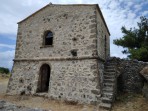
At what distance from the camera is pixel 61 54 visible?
11.0 meters

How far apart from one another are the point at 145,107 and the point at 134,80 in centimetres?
295

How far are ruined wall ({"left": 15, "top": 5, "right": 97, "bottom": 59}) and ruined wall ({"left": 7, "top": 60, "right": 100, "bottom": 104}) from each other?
70 centimetres

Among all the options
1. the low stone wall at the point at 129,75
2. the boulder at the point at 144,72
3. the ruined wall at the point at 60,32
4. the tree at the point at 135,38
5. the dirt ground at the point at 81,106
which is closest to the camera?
the dirt ground at the point at 81,106

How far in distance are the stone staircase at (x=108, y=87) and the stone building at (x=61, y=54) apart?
0.38 meters

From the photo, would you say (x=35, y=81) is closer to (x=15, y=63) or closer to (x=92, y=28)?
(x=15, y=63)

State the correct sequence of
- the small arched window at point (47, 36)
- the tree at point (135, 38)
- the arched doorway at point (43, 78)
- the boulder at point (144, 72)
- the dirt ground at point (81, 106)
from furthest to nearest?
the tree at point (135, 38) → the small arched window at point (47, 36) → the arched doorway at point (43, 78) → the boulder at point (144, 72) → the dirt ground at point (81, 106)

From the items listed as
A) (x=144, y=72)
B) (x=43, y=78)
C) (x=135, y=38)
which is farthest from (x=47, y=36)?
(x=135, y=38)

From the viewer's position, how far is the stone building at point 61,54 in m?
9.87

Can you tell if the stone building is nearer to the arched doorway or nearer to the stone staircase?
the arched doorway

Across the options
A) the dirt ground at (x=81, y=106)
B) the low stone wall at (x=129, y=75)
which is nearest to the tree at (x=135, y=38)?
the low stone wall at (x=129, y=75)

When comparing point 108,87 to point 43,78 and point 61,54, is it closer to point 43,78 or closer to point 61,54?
point 61,54

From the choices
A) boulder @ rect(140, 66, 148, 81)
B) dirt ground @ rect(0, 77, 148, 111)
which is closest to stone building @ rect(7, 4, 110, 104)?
dirt ground @ rect(0, 77, 148, 111)

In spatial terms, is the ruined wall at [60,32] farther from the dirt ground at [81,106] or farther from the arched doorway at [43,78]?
the dirt ground at [81,106]

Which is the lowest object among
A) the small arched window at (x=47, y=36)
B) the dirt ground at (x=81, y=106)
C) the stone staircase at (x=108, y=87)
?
the dirt ground at (x=81, y=106)
